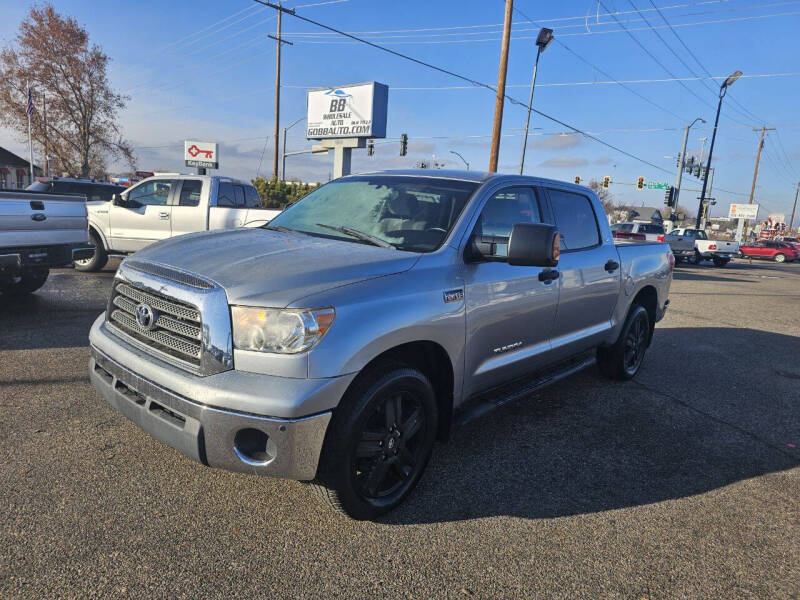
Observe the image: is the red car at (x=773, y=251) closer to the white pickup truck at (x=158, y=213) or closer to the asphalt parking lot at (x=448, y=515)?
the white pickup truck at (x=158, y=213)

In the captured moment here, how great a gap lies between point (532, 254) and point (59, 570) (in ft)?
8.86

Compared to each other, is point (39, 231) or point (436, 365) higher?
point (39, 231)

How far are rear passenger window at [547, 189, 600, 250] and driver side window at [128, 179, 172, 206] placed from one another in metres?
8.37

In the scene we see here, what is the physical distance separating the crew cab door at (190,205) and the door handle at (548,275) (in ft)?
26.0

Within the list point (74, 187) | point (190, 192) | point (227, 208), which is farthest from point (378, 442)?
point (74, 187)

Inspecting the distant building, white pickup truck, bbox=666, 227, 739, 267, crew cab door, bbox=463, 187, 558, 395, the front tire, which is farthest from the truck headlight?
the distant building

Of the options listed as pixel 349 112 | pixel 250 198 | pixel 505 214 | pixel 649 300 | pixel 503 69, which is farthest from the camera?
pixel 349 112

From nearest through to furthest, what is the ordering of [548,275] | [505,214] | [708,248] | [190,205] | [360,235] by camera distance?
[360,235]
[505,214]
[548,275]
[190,205]
[708,248]

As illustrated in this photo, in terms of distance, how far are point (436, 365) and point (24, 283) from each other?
7176mm

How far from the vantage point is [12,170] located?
175ft

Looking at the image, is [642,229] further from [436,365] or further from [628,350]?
[436,365]

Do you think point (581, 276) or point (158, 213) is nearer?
point (581, 276)

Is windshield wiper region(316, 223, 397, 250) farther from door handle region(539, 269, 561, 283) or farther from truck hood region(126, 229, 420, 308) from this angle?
door handle region(539, 269, 561, 283)

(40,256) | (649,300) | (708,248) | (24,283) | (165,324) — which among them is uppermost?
(165,324)
